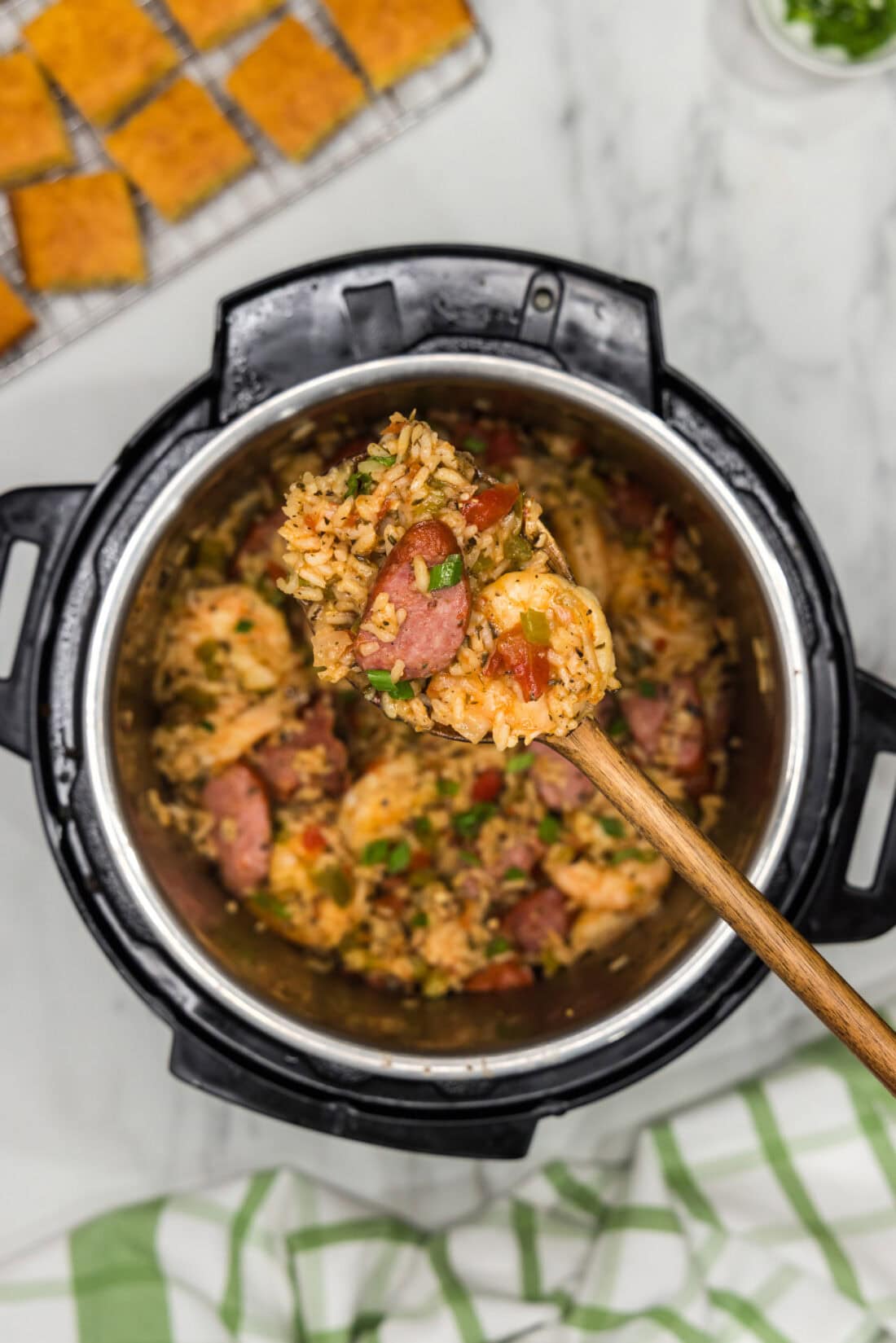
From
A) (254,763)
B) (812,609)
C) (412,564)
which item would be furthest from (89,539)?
(812,609)

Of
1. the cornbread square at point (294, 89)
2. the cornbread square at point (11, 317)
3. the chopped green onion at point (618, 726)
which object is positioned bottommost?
the chopped green onion at point (618, 726)

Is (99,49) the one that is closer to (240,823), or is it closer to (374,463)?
(374,463)

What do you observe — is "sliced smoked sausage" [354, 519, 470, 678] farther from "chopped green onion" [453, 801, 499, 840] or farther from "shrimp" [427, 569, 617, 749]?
"chopped green onion" [453, 801, 499, 840]

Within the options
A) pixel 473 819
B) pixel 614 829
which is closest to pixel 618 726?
pixel 614 829

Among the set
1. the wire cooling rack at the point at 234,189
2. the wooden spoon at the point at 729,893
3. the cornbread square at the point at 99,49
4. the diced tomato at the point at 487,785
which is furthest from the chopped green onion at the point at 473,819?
the cornbread square at the point at 99,49

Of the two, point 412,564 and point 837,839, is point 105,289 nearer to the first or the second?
point 412,564

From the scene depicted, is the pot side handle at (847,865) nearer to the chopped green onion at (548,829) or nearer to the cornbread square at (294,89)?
the chopped green onion at (548,829)
